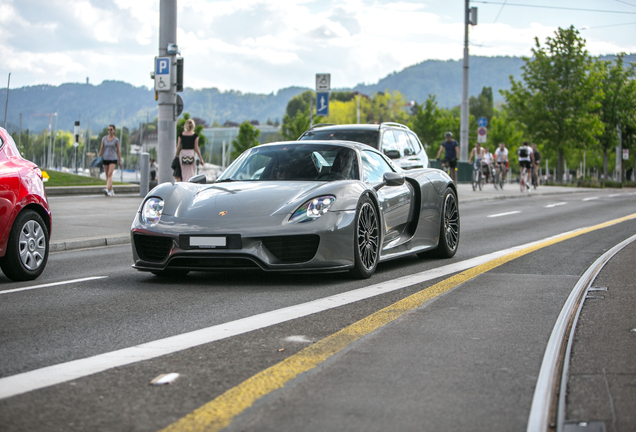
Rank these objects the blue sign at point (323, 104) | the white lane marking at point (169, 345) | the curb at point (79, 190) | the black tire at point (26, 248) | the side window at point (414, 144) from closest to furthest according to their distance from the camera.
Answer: the white lane marking at point (169, 345)
the black tire at point (26, 248)
the side window at point (414, 144)
the curb at point (79, 190)
the blue sign at point (323, 104)

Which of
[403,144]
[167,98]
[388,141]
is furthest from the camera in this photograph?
[167,98]

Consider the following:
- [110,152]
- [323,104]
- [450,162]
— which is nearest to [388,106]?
[450,162]

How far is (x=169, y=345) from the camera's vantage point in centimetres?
421

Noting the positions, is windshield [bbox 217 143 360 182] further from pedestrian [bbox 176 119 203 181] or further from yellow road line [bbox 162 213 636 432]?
pedestrian [bbox 176 119 203 181]

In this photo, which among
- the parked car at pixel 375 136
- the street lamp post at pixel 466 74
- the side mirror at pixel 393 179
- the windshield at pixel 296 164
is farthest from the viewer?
the street lamp post at pixel 466 74

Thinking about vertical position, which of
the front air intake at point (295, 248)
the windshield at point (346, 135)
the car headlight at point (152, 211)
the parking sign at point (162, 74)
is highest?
the parking sign at point (162, 74)

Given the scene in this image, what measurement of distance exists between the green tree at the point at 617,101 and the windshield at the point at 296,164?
188 ft

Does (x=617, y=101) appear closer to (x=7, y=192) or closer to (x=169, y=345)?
(x=7, y=192)

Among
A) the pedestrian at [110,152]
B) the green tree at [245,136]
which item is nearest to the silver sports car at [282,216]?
the pedestrian at [110,152]

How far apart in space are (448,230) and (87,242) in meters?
4.83

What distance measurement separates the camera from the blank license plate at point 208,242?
21.0ft

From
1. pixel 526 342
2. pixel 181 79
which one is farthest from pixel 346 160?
pixel 181 79

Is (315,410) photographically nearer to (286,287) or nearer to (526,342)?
(526,342)

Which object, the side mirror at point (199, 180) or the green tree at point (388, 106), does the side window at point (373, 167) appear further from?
the green tree at point (388, 106)
